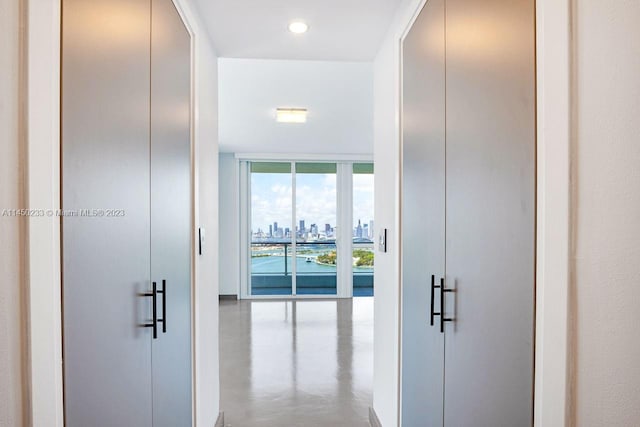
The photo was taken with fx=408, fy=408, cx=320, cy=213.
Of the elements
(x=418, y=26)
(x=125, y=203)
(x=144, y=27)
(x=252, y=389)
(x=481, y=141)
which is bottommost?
(x=252, y=389)

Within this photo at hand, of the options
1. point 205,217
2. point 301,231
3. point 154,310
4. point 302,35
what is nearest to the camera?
point 154,310

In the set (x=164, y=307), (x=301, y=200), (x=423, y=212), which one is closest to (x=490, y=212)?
(x=423, y=212)

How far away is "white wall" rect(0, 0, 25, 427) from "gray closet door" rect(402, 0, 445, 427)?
1.24 m

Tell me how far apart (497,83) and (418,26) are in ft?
2.80

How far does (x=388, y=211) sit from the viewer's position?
2291mm

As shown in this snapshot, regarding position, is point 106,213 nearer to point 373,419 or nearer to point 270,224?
point 373,419

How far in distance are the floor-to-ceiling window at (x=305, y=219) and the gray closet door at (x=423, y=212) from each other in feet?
18.1

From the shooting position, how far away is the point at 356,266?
8.20 m

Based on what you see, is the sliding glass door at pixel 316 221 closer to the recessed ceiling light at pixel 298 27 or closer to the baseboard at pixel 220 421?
the baseboard at pixel 220 421

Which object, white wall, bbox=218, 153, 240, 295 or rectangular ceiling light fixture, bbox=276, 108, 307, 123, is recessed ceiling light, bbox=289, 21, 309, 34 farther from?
white wall, bbox=218, 153, 240, 295

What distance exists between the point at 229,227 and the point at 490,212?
649 centimetres

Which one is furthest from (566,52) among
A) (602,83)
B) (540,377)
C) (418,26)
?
(418,26)

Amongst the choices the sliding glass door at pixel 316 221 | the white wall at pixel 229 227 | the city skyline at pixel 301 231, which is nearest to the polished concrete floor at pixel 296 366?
the white wall at pixel 229 227

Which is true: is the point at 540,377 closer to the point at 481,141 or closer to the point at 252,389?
the point at 481,141
